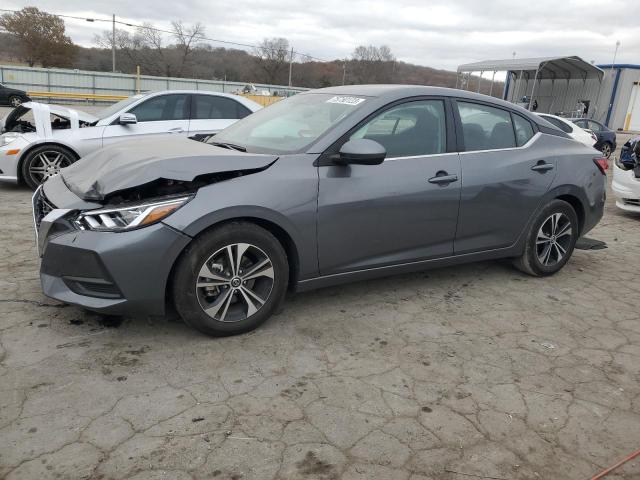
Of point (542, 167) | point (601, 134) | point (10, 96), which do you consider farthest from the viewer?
point (10, 96)

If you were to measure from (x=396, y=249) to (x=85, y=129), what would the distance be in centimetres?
561

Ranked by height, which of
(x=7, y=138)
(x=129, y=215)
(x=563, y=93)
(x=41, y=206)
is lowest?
(x=7, y=138)

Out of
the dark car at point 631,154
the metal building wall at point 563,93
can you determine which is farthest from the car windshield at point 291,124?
the metal building wall at point 563,93

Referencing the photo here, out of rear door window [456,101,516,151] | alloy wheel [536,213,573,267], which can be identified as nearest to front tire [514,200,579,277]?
alloy wheel [536,213,573,267]

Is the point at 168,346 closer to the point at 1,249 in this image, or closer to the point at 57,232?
the point at 57,232

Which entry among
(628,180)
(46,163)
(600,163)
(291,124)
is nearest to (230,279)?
(291,124)

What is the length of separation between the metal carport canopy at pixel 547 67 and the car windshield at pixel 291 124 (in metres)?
23.7

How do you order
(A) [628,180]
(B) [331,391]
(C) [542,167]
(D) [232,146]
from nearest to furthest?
(B) [331,391], (D) [232,146], (C) [542,167], (A) [628,180]

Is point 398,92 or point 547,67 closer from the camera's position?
point 398,92

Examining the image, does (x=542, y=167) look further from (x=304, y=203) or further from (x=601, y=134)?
(x=601, y=134)

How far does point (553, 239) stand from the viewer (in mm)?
4809

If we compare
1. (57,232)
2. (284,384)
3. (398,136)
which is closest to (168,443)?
(284,384)

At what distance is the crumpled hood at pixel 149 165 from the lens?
10.2ft

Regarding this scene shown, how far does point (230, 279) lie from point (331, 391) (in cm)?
93
